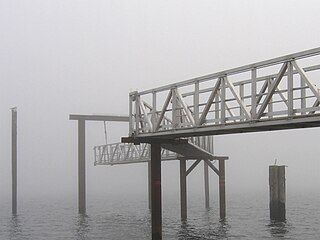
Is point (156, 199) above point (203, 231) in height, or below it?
above

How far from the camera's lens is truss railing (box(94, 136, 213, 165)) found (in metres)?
36.8

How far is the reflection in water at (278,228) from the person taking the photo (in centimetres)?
3358

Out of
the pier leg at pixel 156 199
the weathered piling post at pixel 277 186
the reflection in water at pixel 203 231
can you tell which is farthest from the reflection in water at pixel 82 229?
the weathered piling post at pixel 277 186

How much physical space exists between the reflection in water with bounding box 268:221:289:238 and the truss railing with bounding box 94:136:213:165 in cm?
592

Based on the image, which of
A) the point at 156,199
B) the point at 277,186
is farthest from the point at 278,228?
the point at 156,199

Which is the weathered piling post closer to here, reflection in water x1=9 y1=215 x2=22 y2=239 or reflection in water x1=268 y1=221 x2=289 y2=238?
reflection in water x1=268 y1=221 x2=289 y2=238

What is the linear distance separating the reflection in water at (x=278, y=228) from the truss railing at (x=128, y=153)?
5.92 metres

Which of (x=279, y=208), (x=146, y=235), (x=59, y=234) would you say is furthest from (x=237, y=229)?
(x=59, y=234)

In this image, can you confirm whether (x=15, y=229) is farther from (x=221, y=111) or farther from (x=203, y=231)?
(x=221, y=111)

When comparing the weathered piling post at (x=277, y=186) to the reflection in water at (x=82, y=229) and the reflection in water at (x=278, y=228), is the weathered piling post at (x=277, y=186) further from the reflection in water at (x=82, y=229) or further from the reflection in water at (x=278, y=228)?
the reflection in water at (x=82, y=229)

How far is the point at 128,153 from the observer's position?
1748 inches

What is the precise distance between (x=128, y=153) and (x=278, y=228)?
1284 centimetres

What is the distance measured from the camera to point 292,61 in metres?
15.8

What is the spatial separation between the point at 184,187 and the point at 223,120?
17733mm
